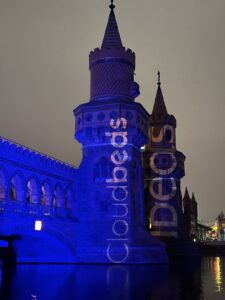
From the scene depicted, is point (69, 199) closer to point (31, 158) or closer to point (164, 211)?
point (31, 158)

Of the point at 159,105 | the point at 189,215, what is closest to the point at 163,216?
the point at 159,105

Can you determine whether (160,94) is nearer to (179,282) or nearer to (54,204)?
(54,204)

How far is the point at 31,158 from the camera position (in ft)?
119

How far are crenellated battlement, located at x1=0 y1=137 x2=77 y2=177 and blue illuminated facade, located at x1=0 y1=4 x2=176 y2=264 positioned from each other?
0.09 meters

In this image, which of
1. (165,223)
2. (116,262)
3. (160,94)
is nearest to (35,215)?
(116,262)

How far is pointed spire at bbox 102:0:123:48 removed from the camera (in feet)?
150

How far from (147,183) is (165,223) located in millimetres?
5836

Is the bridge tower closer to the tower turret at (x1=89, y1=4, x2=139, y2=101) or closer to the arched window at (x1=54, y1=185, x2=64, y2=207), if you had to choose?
the tower turret at (x1=89, y1=4, x2=139, y2=101)

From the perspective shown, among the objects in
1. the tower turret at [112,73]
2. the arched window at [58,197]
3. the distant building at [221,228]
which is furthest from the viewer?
the distant building at [221,228]

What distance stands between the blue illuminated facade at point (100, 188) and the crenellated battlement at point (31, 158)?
0.09 meters

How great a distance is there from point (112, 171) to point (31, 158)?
27.7ft

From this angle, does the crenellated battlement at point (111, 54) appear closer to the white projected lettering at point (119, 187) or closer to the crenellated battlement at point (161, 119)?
the white projected lettering at point (119, 187)

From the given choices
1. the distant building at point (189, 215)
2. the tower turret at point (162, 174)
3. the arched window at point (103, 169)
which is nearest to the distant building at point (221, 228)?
the distant building at point (189, 215)

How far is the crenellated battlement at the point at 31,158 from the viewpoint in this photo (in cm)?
3322
